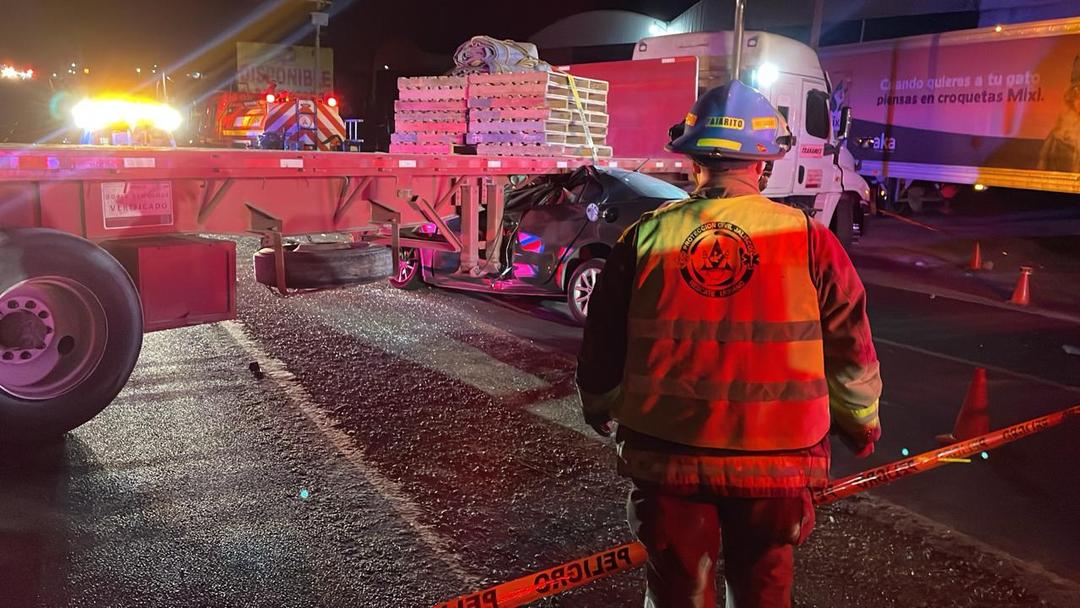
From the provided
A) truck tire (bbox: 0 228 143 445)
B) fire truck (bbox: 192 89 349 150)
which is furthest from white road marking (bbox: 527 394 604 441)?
fire truck (bbox: 192 89 349 150)

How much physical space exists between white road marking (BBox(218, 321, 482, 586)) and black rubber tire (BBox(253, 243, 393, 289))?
0.72 meters

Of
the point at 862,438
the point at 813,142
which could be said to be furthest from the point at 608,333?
the point at 813,142

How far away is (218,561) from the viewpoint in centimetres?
375

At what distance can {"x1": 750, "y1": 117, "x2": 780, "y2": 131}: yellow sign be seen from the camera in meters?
2.24

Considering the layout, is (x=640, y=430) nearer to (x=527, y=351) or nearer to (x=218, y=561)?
(x=218, y=561)

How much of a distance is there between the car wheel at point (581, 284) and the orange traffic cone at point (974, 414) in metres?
3.79

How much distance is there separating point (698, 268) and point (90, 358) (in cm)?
442

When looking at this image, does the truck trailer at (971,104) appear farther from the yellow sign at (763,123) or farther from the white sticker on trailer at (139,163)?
the yellow sign at (763,123)

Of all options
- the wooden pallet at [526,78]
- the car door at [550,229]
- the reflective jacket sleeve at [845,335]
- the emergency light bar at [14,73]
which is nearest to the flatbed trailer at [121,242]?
the car door at [550,229]

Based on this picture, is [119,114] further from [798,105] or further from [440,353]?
[798,105]

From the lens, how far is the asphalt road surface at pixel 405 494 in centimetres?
363

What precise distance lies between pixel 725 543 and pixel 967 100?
17588mm

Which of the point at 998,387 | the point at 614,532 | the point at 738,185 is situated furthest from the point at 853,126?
the point at 738,185

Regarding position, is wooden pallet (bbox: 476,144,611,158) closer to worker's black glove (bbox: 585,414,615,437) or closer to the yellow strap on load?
the yellow strap on load
